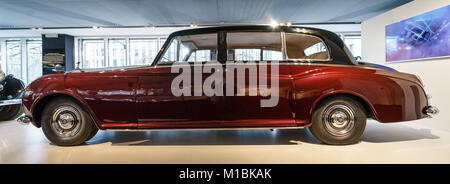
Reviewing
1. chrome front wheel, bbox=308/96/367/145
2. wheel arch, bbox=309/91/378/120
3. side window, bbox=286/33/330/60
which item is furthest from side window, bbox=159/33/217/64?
chrome front wheel, bbox=308/96/367/145

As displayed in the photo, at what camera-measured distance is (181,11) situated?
514cm

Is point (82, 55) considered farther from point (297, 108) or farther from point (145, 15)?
point (297, 108)

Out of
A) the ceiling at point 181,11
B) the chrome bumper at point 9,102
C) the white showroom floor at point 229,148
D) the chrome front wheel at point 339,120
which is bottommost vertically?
the white showroom floor at point 229,148

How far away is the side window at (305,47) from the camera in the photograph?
8.22 feet

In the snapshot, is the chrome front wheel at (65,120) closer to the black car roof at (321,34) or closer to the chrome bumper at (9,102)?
the black car roof at (321,34)

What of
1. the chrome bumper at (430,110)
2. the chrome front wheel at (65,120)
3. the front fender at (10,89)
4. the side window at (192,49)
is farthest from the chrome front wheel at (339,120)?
the front fender at (10,89)

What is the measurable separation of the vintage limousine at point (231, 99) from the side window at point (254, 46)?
0.04 meters

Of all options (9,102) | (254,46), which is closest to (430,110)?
(254,46)

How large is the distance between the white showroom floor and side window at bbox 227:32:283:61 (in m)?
1.05

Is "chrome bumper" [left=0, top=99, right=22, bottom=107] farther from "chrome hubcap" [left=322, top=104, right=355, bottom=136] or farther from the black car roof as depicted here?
"chrome hubcap" [left=322, top=104, right=355, bottom=136]

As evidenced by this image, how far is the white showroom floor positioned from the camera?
2.06m

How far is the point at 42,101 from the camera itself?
2.47m

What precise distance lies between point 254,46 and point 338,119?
132 centimetres

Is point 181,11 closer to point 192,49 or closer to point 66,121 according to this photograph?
point 192,49
